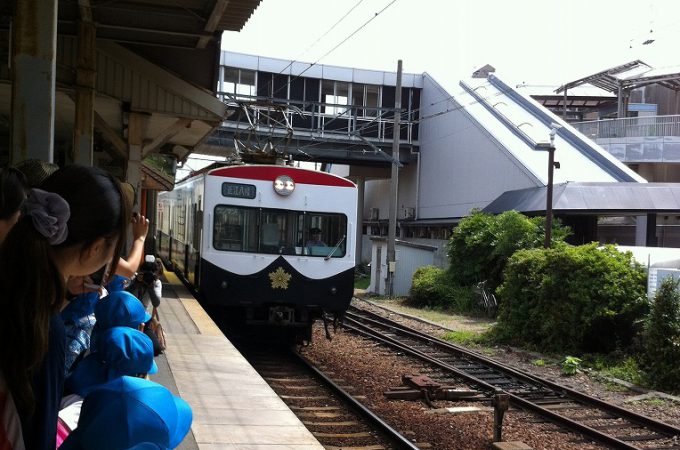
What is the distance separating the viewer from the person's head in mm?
1519

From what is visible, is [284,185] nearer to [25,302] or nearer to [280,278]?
[280,278]

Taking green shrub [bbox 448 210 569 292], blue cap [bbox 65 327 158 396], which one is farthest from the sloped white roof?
blue cap [bbox 65 327 158 396]

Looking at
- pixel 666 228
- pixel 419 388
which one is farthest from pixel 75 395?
pixel 666 228

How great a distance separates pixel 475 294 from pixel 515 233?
1.91 metres

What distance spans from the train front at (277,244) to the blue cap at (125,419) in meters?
9.40

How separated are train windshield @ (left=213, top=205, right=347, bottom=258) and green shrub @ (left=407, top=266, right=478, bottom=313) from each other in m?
8.53

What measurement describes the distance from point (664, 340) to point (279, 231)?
564cm

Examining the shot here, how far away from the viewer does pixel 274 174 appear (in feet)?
36.9

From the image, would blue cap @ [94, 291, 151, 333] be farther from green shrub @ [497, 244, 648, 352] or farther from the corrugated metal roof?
the corrugated metal roof

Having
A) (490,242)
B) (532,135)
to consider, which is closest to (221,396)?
(490,242)

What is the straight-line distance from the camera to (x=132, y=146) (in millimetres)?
10453

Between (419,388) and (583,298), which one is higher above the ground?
(583,298)

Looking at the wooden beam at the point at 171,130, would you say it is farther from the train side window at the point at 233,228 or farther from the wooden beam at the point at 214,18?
the wooden beam at the point at 214,18

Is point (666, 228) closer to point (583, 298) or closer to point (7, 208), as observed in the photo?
point (583, 298)
